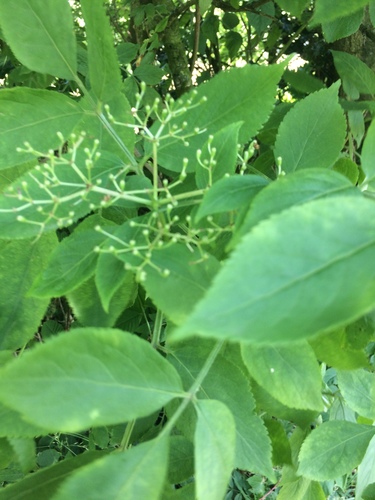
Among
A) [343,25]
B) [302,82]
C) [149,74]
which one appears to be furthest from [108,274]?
[149,74]

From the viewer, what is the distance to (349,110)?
0.76 meters

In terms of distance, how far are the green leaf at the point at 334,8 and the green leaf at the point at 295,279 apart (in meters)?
0.36

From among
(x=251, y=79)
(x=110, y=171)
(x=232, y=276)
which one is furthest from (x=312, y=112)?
(x=232, y=276)

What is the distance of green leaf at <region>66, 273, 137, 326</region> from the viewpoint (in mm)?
436

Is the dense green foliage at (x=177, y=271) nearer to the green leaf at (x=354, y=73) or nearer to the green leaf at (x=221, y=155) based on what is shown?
the green leaf at (x=221, y=155)

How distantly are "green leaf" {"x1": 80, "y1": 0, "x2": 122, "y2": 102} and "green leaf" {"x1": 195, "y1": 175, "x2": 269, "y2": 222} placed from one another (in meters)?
0.17

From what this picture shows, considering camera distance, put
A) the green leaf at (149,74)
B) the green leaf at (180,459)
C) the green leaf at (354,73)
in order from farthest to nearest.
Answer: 1. the green leaf at (149,74)
2. the green leaf at (354,73)
3. the green leaf at (180,459)

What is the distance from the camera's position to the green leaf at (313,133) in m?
0.46

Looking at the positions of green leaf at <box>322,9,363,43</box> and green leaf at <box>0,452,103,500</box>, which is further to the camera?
green leaf at <box>322,9,363,43</box>

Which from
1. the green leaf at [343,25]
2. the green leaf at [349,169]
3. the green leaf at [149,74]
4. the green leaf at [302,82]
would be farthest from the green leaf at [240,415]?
the green leaf at [149,74]

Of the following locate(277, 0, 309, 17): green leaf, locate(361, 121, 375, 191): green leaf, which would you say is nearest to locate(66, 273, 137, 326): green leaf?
locate(361, 121, 375, 191): green leaf

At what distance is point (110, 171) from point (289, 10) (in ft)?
1.32

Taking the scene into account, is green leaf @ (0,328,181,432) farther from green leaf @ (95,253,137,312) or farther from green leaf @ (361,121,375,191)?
→ green leaf @ (361,121,375,191)

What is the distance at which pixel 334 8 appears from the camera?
52cm
